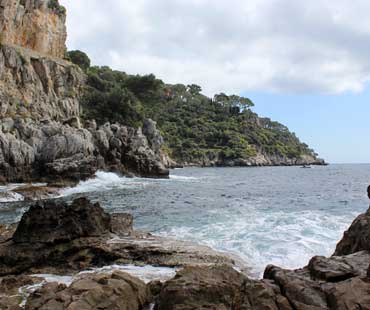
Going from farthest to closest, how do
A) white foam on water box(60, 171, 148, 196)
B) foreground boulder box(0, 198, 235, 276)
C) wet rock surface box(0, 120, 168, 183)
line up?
wet rock surface box(0, 120, 168, 183) < white foam on water box(60, 171, 148, 196) < foreground boulder box(0, 198, 235, 276)

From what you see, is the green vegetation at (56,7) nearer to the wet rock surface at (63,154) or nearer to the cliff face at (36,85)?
the cliff face at (36,85)

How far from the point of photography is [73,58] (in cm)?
9012

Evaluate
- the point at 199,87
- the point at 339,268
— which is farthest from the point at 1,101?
the point at 199,87

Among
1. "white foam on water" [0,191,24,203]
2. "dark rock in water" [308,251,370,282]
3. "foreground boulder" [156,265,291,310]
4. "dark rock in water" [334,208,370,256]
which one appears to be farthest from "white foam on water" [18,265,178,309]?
"white foam on water" [0,191,24,203]

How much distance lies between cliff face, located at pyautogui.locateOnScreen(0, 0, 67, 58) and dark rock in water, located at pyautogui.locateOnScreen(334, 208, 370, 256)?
5733 centimetres

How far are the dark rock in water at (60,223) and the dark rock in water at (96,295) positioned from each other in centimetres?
559

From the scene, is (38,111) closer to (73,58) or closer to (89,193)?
(89,193)

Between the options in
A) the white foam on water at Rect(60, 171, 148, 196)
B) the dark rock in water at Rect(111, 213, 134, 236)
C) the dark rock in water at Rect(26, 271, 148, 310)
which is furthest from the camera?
the white foam on water at Rect(60, 171, 148, 196)

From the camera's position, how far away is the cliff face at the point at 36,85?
50312 millimetres

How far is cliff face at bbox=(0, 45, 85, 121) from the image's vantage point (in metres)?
50.3

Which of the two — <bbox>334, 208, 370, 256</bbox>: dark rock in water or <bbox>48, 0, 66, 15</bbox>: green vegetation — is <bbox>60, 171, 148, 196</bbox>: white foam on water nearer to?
<bbox>334, 208, 370, 256</bbox>: dark rock in water

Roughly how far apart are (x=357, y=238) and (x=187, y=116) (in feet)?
416

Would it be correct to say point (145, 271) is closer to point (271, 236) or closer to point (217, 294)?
point (217, 294)

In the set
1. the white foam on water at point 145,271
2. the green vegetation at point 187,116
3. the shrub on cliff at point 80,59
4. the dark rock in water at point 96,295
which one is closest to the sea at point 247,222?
the white foam on water at point 145,271
